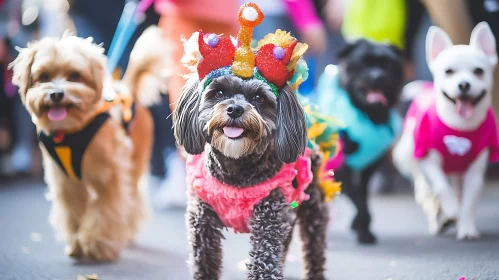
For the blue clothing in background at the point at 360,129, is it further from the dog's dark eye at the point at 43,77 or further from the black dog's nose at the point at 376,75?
the dog's dark eye at the point at 43,77

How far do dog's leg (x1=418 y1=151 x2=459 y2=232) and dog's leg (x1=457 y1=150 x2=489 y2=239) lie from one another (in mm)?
65

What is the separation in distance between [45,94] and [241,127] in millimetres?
1403

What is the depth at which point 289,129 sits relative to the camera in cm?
281

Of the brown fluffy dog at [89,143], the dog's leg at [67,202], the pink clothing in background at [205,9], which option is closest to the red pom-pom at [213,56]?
the brown fluffy dog at [89,143]

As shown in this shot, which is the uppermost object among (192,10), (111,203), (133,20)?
(192,10)

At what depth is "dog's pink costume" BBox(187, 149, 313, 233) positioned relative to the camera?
2951 millimetres

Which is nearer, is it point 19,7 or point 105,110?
point 105,110

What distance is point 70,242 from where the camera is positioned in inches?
158

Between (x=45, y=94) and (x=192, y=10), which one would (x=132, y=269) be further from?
(x=192, y=10)

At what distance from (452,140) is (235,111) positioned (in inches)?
86.6

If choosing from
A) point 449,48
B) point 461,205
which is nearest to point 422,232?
point 461,205

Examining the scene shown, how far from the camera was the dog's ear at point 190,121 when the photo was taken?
2861mm

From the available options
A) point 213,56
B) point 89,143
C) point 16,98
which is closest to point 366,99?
point 89,143

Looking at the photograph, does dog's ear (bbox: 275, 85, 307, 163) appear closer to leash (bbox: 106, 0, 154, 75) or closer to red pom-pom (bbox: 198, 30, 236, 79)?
red pom-pom (bbox: 198, 30, 236, 79)
